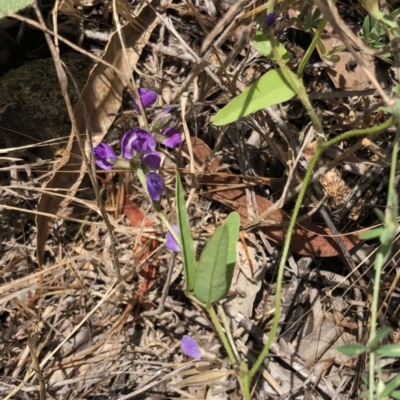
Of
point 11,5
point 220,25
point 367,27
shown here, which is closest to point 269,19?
point 220,25

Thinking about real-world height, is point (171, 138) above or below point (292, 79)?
below

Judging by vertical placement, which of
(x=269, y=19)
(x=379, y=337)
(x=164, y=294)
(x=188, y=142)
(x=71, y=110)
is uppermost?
(x=269, y=19)

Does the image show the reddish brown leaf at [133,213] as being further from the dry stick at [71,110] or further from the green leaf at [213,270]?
the green leaf at [213,270]

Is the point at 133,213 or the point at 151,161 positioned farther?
the point at 133,213

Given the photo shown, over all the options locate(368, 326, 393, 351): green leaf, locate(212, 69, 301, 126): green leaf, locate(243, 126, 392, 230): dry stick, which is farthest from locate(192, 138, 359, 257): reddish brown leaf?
locate(368, 326, 393, 351): green leaf

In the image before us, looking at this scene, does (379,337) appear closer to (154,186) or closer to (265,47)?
(154,186)

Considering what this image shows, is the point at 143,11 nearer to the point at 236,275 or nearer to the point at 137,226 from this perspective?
the point at 137,226

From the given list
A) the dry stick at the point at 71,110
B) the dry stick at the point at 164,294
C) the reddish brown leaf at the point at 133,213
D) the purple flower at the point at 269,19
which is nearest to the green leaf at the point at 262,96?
the purple flower at the point at 269,19
